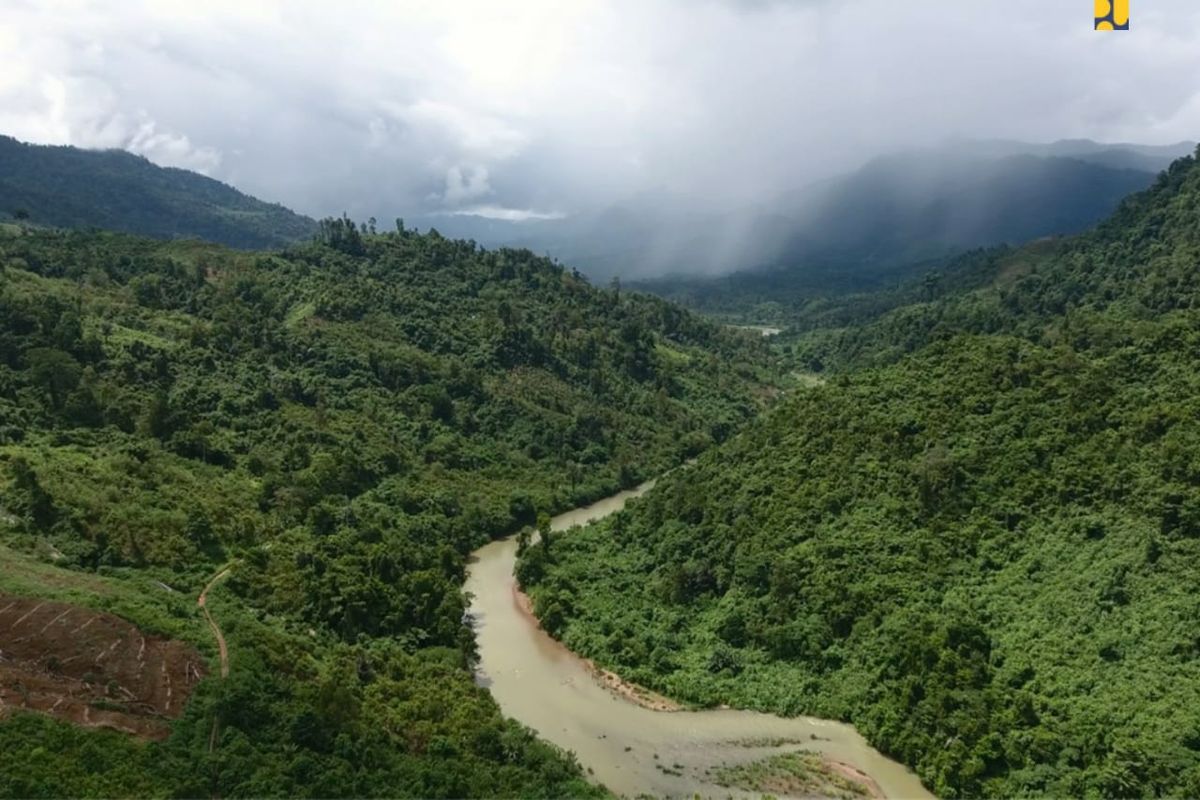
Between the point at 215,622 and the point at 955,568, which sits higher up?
the point at 955,568

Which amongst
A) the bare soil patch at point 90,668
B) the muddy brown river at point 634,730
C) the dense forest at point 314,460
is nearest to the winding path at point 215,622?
the dense forest at point 314,460

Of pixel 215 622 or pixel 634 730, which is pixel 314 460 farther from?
pixel 634 730

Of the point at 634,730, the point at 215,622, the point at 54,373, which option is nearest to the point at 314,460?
the point at 54,373

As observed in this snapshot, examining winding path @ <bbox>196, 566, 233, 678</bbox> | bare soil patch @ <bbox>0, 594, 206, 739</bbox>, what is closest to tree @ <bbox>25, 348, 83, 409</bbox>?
winding path @ <bbox>196, 566, 233, 678</bbox>

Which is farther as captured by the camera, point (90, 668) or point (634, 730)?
point (634, 730)

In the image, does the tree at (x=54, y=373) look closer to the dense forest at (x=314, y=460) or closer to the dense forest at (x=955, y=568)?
the dense forest at (x=314, y=460)
